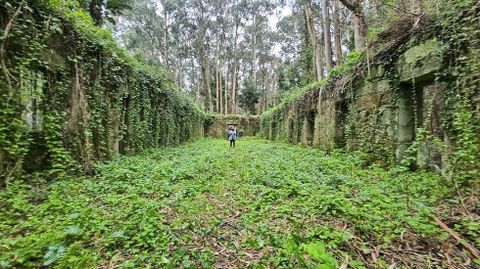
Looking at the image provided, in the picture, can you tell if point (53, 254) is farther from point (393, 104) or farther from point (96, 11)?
point (96, 11)

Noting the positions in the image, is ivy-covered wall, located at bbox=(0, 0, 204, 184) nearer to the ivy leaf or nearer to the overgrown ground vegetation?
the overgrown ground vegetation

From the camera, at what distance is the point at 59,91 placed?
4.68m

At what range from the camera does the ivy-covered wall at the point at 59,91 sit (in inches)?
147

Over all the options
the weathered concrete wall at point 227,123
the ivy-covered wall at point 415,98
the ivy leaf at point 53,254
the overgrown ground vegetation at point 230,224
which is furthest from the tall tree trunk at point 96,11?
the weathered concrete wall at point 227,123

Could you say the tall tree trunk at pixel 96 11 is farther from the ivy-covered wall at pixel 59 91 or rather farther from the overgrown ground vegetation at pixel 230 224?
the overgrown ground vegetation at pixel 230 224

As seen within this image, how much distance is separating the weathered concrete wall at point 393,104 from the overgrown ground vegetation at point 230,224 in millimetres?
921

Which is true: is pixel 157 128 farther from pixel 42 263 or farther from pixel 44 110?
pixel 42 263

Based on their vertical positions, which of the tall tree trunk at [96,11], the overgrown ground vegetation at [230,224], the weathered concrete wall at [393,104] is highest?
the tall tree trunk at [96,11]

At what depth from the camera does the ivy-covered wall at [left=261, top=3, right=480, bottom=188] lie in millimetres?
3518

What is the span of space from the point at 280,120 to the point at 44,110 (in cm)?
1391

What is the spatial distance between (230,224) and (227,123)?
80.5ft

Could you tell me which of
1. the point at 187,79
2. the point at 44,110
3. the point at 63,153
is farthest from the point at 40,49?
the point at 187,79

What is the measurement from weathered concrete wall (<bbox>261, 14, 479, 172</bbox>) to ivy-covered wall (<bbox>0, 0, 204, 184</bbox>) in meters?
6.33

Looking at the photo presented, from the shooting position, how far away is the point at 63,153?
14.8ft
